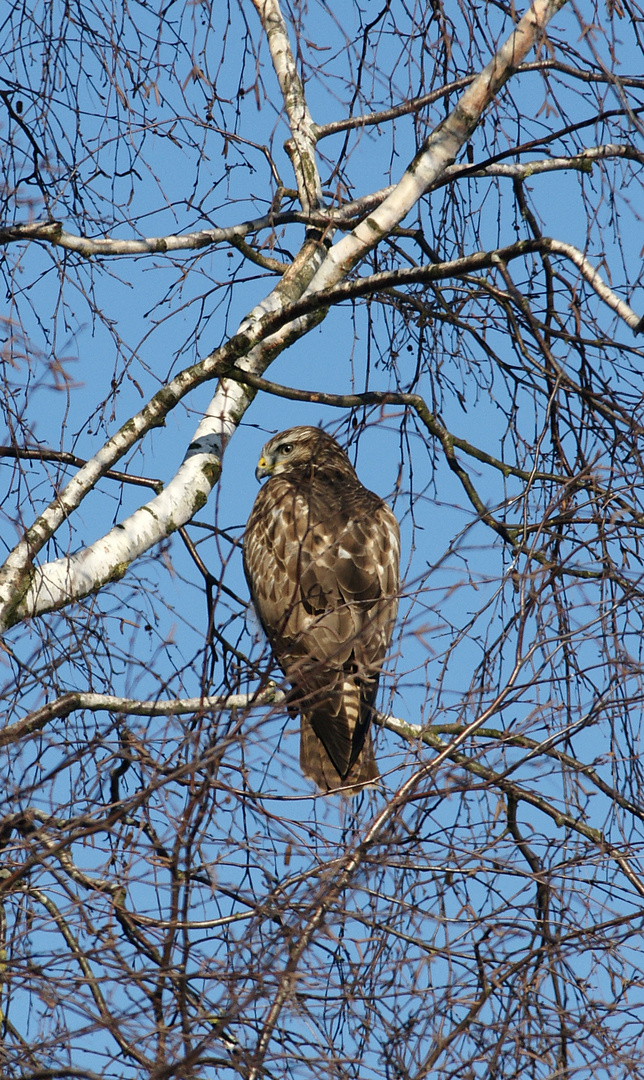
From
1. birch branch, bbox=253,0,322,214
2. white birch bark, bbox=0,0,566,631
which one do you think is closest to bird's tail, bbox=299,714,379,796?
white birch bark, bbox=0,0,566,631

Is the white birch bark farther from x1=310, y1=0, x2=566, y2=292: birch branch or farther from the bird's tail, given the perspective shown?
the bird's tail

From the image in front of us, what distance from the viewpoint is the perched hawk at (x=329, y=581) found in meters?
4.73

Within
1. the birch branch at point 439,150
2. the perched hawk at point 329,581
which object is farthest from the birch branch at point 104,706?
the birch branch at point 439,150

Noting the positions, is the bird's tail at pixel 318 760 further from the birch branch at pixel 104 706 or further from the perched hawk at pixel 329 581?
the birch branch at pixel 104 706

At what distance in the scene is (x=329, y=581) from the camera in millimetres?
5016

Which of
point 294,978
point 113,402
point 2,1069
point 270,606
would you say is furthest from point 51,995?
point 270,606

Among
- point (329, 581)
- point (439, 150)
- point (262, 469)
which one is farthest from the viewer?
point (262, 469)

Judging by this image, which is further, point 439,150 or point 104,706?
point 439,150

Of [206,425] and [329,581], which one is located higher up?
[206,425]

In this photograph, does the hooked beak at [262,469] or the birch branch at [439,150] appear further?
the hooked beak at [262,469]

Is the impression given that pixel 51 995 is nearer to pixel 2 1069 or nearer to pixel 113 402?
pixel 2 1069

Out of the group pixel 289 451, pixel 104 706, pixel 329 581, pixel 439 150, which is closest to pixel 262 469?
pixel 289 451

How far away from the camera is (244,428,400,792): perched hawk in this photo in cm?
473

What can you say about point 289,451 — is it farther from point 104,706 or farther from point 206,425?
point 104,706
